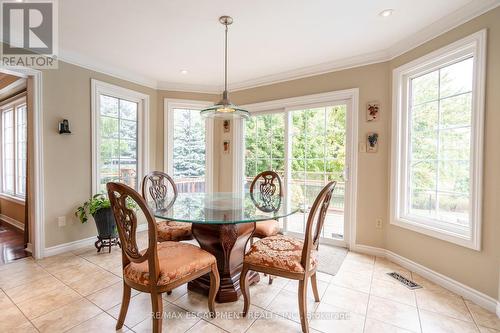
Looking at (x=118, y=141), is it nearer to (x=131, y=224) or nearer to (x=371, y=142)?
(x=131, y=224)

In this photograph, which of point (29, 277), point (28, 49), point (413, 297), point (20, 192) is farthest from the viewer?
point (20, 192)

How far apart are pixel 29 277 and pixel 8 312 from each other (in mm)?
617

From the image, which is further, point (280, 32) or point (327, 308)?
point (280, 32)

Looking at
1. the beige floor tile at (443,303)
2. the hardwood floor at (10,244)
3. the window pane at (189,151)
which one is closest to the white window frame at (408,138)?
the beige floor tile at (443,303)

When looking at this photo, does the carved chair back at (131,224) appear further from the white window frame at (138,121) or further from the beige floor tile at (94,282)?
the white window frame at (138,121)

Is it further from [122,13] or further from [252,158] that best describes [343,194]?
[122,13]

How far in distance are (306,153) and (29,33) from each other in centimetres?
346

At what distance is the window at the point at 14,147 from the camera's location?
3.76 m

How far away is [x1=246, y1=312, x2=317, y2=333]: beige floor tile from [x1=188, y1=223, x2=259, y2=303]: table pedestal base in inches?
13.1

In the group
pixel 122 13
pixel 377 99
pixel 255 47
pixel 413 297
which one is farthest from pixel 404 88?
pixel 122 13

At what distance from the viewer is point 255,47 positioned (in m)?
2.72

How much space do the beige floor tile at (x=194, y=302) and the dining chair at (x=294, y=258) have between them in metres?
0.35

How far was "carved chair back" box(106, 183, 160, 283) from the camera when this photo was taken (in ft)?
4.47

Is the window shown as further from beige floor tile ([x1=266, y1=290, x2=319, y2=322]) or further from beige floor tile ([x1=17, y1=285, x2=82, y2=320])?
beige floor tile ([x1=266, y1=290, x2=319, y2=322])
